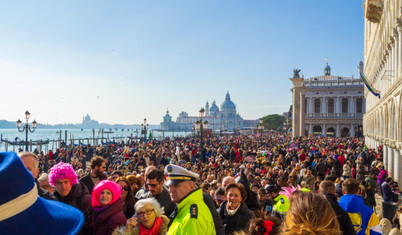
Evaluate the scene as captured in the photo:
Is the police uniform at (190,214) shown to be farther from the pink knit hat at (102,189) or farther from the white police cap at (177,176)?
the pink knit hat at (102,189)

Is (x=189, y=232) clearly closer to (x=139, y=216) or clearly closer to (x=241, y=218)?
(x=139, y=216)

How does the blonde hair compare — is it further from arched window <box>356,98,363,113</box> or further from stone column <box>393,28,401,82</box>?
arched window <box>356,98,363,113</box>

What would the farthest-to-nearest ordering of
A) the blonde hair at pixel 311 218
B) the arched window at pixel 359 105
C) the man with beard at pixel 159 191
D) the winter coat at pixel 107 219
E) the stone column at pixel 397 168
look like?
the arched window at pixel 359 105, the stone column at pixel 397 168, the man with beard at pixel 159 191, the winter coat at pixel 107 219, the blonde hair at pixel 311 218

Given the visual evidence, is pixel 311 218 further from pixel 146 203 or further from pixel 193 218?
pixel 146 203

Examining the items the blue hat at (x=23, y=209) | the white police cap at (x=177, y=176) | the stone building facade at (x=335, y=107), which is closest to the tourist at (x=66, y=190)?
the white police cap at (x=177, y=176)

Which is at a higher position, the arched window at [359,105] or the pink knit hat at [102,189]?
the arched window at [359,105]

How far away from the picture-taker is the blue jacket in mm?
4246

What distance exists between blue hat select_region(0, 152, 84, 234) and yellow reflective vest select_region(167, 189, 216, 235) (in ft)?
4.56

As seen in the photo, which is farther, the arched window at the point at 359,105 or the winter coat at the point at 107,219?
the arched window at the point at 359,105

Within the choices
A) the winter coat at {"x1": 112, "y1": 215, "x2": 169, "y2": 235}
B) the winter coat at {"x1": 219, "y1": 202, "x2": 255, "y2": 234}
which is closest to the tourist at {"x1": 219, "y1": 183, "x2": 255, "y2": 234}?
the winter coat at {"x1": 219, "y1": 202, "x2": 255, "y2": 234}

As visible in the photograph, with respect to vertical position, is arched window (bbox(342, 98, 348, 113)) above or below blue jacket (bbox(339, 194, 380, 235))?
above

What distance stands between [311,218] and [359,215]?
271 cm

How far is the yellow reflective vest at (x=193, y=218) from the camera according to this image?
2772mm

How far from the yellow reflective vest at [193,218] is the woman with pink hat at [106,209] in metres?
0.91
